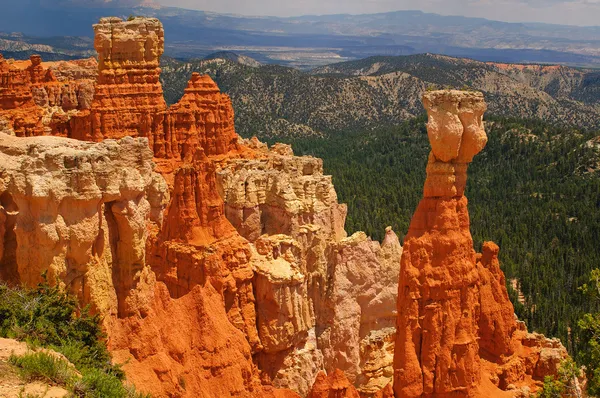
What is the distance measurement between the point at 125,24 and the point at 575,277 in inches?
1394

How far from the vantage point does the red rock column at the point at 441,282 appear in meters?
17.2

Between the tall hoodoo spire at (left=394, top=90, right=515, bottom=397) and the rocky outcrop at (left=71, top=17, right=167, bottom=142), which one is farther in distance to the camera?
the rocky outcrop at (left=71, top=17, right=167, bottom=142)

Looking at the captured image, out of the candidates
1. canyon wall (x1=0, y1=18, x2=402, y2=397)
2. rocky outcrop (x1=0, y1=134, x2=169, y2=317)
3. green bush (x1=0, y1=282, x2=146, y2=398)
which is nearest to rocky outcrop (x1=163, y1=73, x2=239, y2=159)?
canyon wall (x1=0, y1=18, x2=402, y2=397)

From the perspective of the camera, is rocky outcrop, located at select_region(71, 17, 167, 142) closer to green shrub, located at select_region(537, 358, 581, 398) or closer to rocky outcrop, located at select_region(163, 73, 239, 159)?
rocky outcrop, located at select_region(163, 73, 239, 159)

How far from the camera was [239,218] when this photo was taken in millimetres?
24844

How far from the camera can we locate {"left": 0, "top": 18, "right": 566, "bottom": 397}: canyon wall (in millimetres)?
12836

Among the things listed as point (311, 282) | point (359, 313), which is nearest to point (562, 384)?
point (359, 313)

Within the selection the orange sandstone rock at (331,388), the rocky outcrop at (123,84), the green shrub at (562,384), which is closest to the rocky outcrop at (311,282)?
the orange sandstone rock at (331,388)

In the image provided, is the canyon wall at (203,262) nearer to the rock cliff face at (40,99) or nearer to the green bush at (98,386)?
the rock cliff face at (40,99)

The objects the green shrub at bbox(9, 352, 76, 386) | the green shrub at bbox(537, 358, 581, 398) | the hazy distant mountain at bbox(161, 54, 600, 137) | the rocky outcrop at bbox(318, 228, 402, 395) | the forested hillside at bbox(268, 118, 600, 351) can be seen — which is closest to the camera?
the green shrub at bbox(9, 352, 76, 386)

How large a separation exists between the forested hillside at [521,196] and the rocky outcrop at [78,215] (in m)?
29.3

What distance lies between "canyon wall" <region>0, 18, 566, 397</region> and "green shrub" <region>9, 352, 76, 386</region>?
223 centimetres

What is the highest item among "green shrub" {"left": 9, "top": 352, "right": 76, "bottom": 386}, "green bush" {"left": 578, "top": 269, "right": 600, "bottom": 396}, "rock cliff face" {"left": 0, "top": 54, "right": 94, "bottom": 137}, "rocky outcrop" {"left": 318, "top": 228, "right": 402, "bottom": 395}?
"rock cliff face" {"left": 0, "top": 54, "right": 94, "bottom": 137}

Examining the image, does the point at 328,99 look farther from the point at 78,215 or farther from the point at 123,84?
the point at 78,215
